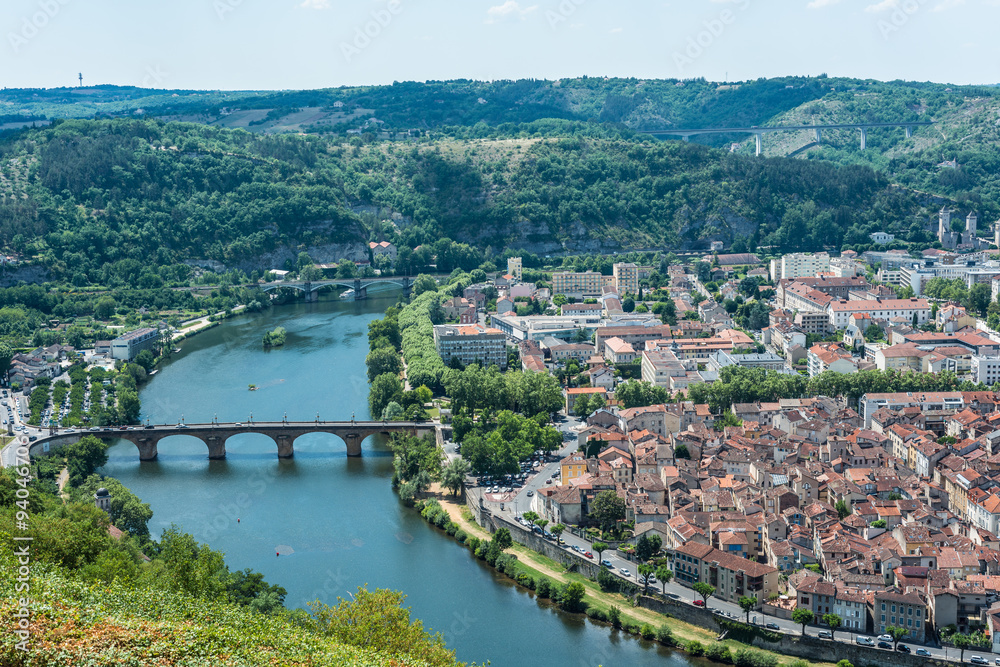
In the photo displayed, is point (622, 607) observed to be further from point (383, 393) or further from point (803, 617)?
point (383, 393)

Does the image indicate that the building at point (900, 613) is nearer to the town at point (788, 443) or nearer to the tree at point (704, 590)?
the town at point (788, 443)

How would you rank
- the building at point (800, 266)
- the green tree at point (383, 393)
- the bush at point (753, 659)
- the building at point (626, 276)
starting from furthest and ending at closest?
the building at point (800, 266) → the building at point (626, 276) → the green tree at point (383, 393) → the bush at point (753, 659)

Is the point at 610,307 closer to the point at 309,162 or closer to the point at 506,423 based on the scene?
the point at 506,423

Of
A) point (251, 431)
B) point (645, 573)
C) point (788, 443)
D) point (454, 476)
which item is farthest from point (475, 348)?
point (645, 573)

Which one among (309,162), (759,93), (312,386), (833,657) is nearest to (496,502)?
(833,657)

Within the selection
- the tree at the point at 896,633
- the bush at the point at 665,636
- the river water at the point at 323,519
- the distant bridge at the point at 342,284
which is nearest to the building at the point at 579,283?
the distant bridge at the point at 342,284
